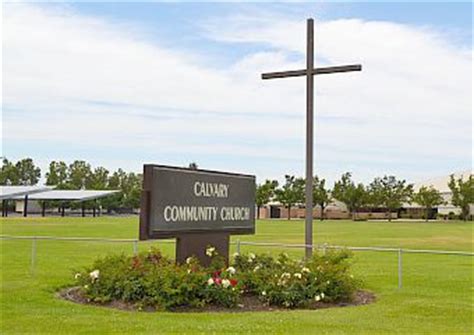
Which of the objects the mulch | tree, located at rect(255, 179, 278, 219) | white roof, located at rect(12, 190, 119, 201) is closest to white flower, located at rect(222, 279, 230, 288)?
the mulch

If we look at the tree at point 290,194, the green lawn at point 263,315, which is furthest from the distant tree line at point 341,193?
the green lawn at point 263,315

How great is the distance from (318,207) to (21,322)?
107 m

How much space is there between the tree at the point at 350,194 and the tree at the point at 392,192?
274 cm

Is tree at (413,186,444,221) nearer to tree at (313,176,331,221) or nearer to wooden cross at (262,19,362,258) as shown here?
tree at (313,176,331,221)

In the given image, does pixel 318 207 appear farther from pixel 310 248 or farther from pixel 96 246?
pixel 310 248

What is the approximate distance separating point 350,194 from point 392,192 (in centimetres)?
653

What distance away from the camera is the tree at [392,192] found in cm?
10450

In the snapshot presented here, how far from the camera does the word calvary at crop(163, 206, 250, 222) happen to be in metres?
12.2

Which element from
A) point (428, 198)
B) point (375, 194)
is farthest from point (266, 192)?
point (428, 198)

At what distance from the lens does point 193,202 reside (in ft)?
41.7

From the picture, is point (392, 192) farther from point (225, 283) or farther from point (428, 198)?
point (225, 283)

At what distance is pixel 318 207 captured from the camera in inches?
4584

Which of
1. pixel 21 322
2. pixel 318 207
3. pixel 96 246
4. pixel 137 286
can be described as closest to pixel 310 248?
pixel 137 286

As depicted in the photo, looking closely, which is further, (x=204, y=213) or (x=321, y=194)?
(x=321, y=194)
